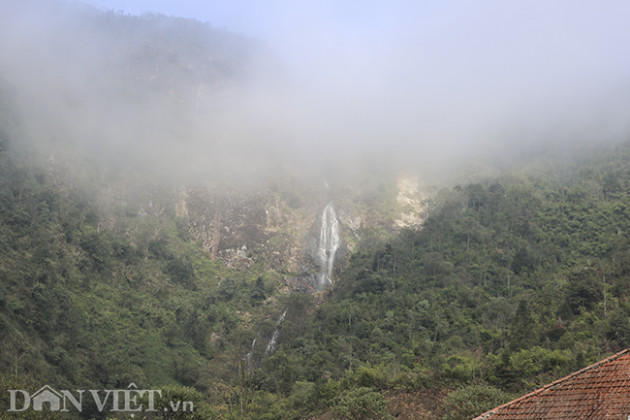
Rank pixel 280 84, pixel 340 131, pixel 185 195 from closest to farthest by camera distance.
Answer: pixel 185 195 < pixel 340 131 < pixel 280 84

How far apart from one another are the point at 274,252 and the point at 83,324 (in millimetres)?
22668

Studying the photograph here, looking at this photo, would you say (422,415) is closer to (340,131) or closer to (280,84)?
(340,131)

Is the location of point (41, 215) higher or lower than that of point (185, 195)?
lower

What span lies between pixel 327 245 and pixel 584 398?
148ft

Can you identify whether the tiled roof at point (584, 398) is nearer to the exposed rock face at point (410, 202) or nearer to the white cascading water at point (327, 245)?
the white cascading water at point (327, 245)

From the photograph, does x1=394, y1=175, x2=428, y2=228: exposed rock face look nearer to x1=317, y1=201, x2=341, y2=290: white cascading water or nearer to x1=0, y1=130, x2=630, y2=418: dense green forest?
x1=0, y1=130, x2=630, y2=418: dense green forest

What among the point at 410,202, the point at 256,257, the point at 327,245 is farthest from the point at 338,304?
the point at 410,202

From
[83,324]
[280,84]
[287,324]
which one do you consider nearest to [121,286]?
[83,324]

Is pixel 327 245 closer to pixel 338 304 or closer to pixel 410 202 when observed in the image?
pixel 410 202

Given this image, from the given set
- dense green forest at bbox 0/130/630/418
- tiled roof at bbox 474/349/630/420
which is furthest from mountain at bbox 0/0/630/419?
tiled roof at bbox 474/349/630/420

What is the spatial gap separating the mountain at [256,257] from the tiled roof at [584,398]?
28.2 feet

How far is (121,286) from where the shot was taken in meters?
38.4

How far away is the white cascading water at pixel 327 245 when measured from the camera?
49.3 metres

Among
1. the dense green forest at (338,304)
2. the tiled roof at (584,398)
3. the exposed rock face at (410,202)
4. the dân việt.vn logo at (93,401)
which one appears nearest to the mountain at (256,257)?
the dense green forest at (338,304)
